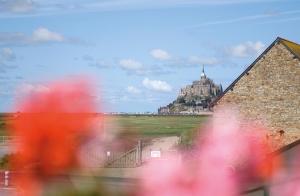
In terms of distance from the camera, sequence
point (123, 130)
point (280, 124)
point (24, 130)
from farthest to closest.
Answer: point (280, 124) → point (123, 130) → point (24, 130)

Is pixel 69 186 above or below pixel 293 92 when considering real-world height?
below

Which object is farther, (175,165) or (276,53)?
(276,53)

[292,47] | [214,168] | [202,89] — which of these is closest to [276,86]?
[292,47]

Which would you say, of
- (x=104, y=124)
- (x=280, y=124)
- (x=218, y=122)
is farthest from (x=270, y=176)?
(x=280, y=124)

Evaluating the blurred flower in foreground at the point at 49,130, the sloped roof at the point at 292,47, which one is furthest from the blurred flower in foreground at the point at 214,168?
the sloped roof at the point at 292,47

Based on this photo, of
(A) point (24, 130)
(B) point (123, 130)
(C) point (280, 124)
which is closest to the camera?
(A) point (24, 130)

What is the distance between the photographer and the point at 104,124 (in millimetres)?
615

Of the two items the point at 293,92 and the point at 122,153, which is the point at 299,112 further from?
the point at 122,153

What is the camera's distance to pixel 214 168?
1.78ft

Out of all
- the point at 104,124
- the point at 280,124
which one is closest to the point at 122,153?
the point at 104,124

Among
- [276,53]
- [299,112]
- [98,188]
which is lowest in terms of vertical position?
[98,188]

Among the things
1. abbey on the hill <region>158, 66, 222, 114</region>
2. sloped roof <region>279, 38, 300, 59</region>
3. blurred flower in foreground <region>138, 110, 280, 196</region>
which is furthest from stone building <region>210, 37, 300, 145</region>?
blurred flower in foreground <region>138, 110, 280, 196</region>

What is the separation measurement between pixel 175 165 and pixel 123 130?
11cm

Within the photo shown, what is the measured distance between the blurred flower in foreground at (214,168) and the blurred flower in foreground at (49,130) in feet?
0.27
